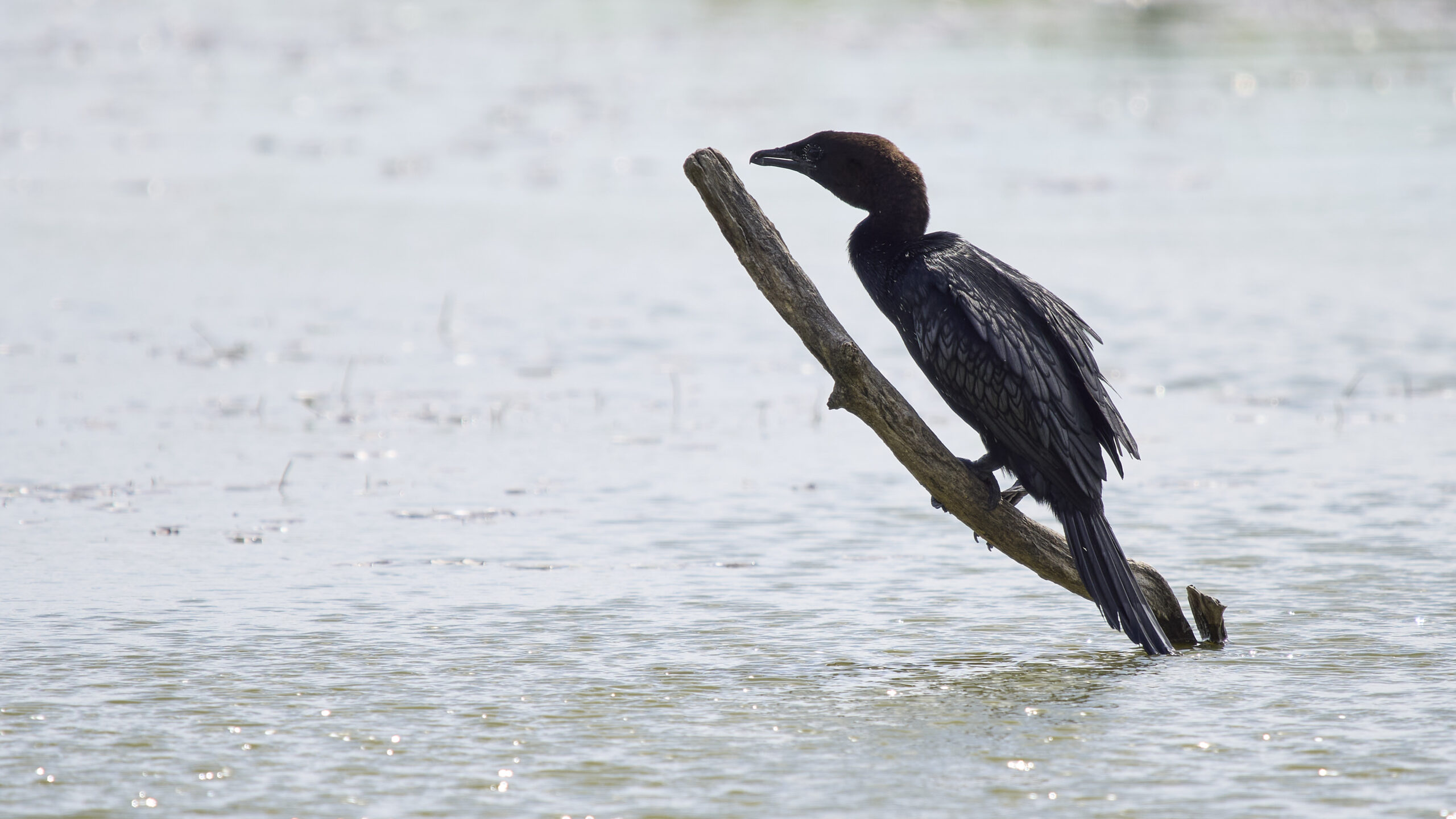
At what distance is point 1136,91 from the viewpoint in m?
20.6

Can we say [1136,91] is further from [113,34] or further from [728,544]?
[728,544]

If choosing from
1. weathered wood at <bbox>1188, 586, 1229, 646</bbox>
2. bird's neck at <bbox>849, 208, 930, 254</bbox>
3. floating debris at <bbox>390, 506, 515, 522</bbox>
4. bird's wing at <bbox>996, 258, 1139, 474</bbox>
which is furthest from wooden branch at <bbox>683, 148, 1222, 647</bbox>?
floating debris at <bbox>390, 506, 515, 522</bbox>

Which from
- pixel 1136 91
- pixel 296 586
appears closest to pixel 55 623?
pixel 296 586

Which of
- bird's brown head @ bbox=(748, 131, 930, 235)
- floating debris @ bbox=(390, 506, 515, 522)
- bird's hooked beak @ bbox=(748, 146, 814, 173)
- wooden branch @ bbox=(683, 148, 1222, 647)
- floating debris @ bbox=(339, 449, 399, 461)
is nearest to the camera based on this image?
wooden branch @ bbox=(683, 148, 1222, 647)

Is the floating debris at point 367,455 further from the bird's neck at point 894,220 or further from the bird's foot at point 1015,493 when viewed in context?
the bird's foot at point 1015,493

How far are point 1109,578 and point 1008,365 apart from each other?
26.3 inches

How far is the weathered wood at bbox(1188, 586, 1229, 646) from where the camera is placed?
506 cm

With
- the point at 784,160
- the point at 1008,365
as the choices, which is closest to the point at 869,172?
the point at 784,160

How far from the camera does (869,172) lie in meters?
5.26

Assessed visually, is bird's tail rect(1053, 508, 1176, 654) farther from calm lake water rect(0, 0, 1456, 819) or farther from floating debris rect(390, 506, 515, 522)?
floating debris rect(390, 506, 515, 522)

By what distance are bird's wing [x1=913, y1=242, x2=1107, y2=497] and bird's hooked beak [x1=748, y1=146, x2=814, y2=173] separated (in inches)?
22.2

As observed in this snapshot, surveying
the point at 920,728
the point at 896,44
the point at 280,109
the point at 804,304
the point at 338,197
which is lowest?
the point at 920,728

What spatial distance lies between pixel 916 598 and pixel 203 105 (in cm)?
1468

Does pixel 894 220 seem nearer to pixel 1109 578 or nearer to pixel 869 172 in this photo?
pixel 869 172
